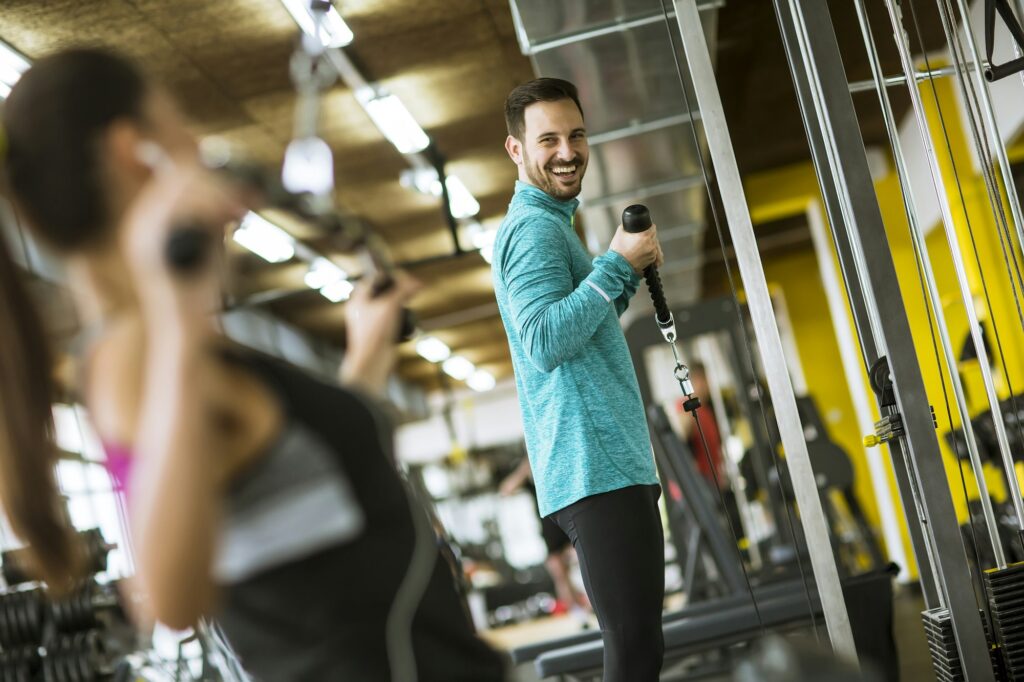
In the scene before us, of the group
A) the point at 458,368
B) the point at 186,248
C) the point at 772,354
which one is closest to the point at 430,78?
the point at 772,354

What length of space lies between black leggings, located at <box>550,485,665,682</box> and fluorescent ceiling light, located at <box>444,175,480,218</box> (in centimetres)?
636

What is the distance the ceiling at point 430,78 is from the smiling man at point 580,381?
1904 mm

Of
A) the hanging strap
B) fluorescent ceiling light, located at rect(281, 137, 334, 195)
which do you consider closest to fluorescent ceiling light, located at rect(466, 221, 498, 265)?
the hanging strap

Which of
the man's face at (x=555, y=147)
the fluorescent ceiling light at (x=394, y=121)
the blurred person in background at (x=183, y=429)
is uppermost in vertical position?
the fluorescent ceiling light at (x=394, y=121)

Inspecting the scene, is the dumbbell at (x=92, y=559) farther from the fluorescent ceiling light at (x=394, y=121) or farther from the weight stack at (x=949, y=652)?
the weight stack at (x=949, y=652)

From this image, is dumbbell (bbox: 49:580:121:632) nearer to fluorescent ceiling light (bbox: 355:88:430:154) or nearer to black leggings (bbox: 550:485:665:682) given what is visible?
fluorescent ceiling light (bbox: 355:88:430:154)

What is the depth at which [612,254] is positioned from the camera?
169cm

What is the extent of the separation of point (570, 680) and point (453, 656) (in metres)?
2.99

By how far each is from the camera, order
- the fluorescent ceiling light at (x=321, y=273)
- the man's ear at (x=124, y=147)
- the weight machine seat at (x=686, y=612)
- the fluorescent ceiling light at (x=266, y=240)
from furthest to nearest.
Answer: the fluorescent ceiling light at (x=321, y=273)
the fluorescent ceiling light at (x=266, y=240)
the weight machine seat at (x=686, y=612)
the man's ear at (x=124, y=147)

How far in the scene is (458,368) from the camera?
1645cm

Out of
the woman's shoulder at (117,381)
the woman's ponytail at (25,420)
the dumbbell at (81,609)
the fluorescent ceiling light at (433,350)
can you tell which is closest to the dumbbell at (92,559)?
the dumbbell at (81,609)

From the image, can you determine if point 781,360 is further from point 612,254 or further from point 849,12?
point 849,12

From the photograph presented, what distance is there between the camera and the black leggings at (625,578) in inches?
62.7

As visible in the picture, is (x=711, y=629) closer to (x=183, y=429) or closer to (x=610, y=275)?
(x=610, y=275)
